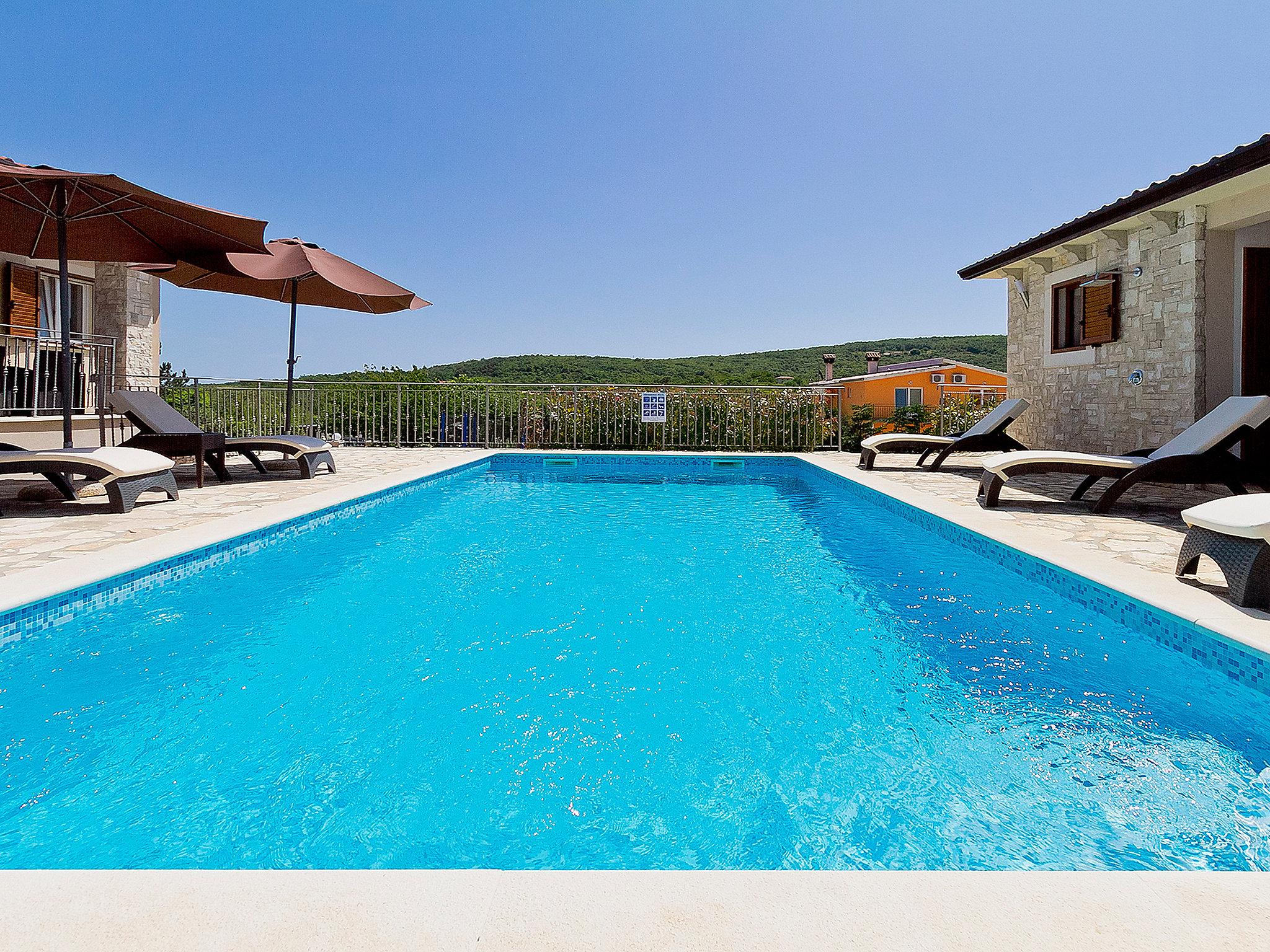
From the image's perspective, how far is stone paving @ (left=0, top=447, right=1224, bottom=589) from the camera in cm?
440

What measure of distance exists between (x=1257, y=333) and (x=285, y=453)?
947cm

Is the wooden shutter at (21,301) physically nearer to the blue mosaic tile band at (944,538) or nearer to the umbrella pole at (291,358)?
the umbrella pole at (291,358)

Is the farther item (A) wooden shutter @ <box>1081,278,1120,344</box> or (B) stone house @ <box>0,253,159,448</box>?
(B) stone house @ <box>0,253,159,448</box>

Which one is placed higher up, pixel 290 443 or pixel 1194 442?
pixel 1194 442

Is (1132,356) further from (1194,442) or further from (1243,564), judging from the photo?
(1243,564)

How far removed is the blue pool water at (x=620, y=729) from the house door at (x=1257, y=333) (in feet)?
14.6

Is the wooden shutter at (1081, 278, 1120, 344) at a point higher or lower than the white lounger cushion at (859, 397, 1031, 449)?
higher

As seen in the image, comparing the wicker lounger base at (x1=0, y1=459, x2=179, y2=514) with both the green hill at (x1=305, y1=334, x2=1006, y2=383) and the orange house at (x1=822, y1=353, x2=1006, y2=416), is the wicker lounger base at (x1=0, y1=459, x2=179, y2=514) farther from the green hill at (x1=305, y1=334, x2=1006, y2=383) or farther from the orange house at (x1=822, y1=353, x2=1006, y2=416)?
the orange house at (x1=822, y1=353, x2=1006, y2=416)

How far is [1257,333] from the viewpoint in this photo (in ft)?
22.8

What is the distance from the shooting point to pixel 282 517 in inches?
216

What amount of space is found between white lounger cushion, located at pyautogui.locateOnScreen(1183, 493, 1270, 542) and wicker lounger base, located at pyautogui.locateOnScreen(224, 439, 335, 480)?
7.60 metres

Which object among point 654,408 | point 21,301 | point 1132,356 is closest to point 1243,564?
point 1132,356

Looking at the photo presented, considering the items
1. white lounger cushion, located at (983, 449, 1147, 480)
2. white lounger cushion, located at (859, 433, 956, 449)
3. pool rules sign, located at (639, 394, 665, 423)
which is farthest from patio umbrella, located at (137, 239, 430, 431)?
white lounger cushion, located at (983, 449, 1147, 480)

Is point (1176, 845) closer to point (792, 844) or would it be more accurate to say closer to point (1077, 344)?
point (792, 844)
